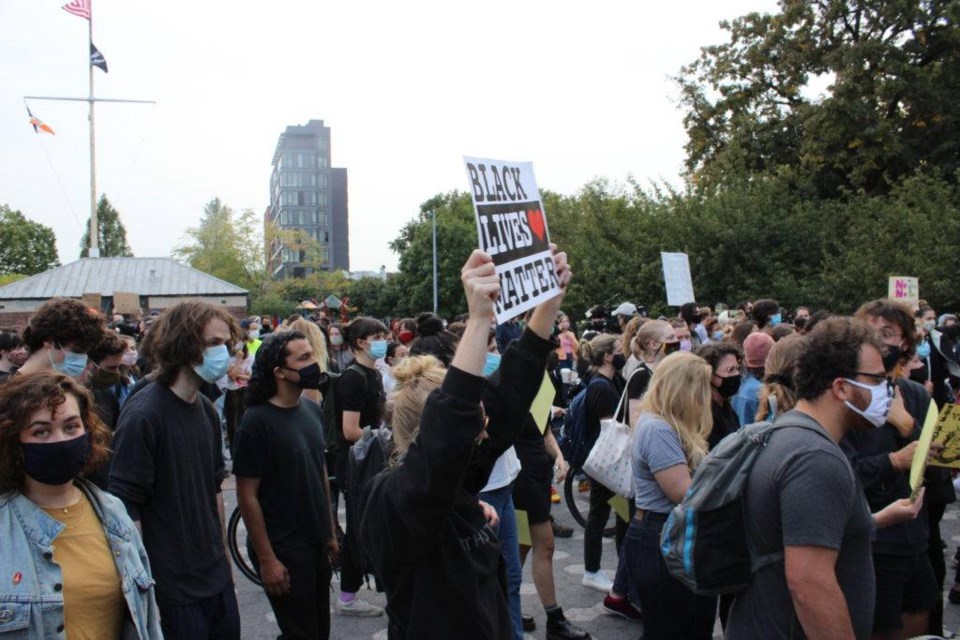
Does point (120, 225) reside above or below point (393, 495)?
above

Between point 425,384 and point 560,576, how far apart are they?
14.2ft

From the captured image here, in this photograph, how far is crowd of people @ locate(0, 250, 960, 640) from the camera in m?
2.34

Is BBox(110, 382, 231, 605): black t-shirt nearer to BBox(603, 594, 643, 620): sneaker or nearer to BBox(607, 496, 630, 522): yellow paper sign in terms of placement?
BBox(607, 496, 630, 522): yellow paper sign

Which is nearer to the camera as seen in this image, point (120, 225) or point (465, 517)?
point (465, 517)

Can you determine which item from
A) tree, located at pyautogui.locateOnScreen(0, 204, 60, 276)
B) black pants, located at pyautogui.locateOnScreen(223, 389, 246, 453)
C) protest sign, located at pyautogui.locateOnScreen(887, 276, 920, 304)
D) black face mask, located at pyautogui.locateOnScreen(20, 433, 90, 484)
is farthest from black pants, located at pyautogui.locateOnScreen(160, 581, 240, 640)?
tree, located at pyautogui.locateOnScreen(0, 204, 60, 276)

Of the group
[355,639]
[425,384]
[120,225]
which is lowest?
[355,639]

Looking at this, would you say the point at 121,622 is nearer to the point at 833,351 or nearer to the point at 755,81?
the point at 833,351

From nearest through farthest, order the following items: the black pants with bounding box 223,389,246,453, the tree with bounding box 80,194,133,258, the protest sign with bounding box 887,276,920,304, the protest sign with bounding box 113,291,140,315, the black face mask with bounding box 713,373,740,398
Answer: the black face mask with bounding box 713,373,740,398 < the black pants with bounding box 223,389,246,453 < the protest sign with bounding box 887,276,920,304 < the protest sign with bounding box 113,291,140,315 < the tree with bounding box 80,194,133,258

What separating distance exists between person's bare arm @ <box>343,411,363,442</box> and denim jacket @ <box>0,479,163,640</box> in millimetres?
2731

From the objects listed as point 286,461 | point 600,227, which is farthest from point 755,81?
point 286,461

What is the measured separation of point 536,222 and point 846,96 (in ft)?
81.6

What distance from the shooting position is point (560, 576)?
6.41 meters

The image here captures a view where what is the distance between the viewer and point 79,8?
3406cm

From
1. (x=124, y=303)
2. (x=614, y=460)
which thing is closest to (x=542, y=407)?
(x=614, y=460)
